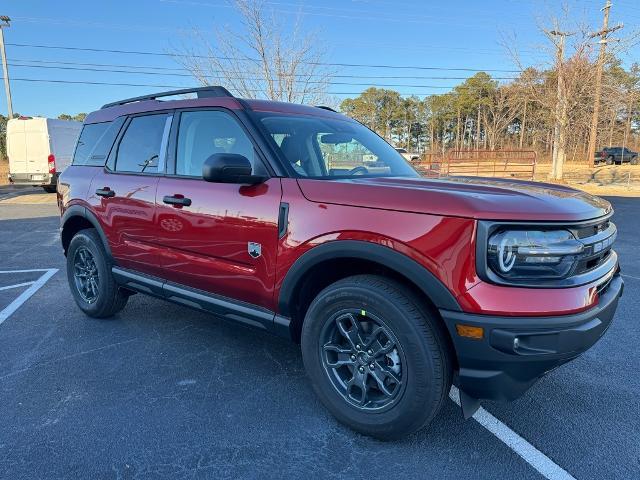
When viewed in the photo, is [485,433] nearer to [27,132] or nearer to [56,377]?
[56,377]

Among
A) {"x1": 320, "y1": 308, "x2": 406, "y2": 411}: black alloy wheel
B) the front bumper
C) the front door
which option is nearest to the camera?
the front bumper

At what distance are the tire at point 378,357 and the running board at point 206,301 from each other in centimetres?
26

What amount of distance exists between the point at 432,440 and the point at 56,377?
2580 mm

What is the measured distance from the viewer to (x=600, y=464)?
2289 millimetres

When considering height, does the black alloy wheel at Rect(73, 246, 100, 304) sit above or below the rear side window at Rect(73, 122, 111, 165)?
below

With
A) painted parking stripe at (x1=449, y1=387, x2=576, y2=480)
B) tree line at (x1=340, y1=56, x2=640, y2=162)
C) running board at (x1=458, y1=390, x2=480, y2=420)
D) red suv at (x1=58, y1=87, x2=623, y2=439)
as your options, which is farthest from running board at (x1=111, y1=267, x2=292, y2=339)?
tree line at (x1=340, y1=56, x2=640, y2=162)

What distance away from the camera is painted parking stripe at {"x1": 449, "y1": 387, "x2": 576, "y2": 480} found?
2.23 metres

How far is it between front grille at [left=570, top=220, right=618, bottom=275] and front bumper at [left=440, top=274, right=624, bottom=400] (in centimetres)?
21

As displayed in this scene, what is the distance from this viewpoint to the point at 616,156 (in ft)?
133

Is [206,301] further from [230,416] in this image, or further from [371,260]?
[371,260]

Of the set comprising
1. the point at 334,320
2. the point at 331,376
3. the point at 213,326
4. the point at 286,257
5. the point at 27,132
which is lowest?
the point at 213,326

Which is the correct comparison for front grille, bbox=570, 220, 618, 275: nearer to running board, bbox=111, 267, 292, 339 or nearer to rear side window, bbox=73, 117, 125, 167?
running board, bbox=111, 267, 292, 339

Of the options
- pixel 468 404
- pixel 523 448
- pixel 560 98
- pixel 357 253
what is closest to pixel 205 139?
pixel 357 253

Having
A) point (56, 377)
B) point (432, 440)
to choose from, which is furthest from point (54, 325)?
point (432, 440)
